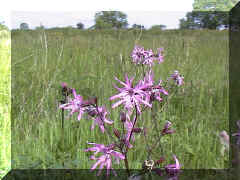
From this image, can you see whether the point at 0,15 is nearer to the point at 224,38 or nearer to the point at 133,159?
the point at 133,159

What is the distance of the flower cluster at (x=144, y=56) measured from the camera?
146 centimetres

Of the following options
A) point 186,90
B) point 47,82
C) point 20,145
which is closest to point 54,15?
point 47,82

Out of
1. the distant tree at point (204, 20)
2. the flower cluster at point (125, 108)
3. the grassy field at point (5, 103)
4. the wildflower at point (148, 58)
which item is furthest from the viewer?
the distant tree at point (204, 20)

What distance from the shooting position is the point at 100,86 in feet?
5.34

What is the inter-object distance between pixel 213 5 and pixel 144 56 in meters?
0.53

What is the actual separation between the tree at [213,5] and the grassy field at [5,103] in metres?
1.05

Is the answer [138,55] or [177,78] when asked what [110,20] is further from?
[177,78]

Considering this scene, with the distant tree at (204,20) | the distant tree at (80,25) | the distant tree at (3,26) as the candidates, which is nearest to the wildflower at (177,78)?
the distant tree at (204,20)

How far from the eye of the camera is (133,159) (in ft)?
5.08

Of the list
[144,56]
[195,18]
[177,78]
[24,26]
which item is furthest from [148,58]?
[24,26]

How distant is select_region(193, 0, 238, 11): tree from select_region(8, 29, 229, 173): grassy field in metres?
0.14

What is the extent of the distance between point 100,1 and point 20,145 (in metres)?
0.88

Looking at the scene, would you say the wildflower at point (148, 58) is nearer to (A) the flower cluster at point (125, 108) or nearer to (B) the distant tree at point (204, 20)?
(B) the distant tree at point (204, 20)

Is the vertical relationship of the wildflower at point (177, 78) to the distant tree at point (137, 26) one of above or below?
below
